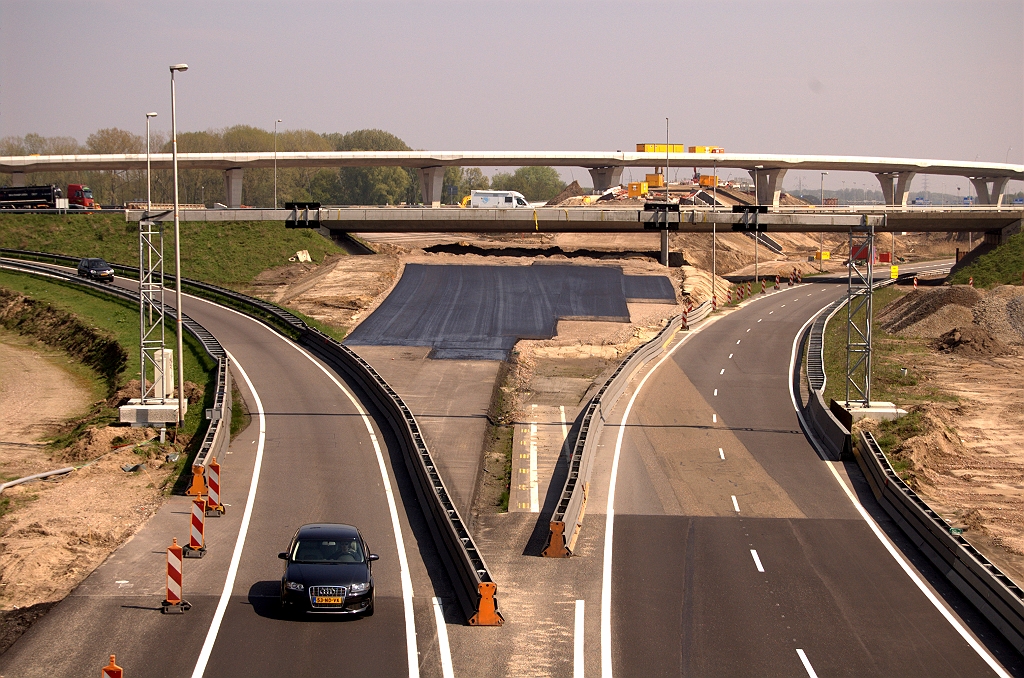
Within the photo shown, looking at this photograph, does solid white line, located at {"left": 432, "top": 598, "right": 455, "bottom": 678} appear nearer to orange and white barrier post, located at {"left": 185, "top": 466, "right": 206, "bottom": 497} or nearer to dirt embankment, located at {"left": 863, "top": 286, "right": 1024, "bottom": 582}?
orange and white barrier post, located at {"left": 185, "top": 466, "right": 206, "bottom": 497}

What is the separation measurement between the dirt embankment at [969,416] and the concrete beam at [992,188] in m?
62.1

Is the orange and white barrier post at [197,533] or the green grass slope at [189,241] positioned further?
the green grass slope at [189,241]

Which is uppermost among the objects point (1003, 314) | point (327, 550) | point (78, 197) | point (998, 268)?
point (78, 197)

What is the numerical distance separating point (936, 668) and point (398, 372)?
3079 centimetres

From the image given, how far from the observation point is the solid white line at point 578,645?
16.8 m

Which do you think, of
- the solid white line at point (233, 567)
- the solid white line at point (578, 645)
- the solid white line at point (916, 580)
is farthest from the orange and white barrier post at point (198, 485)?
the solid white line at point (916, 580)

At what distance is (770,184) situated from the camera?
117188 mm

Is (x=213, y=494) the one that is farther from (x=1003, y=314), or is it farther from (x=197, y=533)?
(x=1003, y=314)

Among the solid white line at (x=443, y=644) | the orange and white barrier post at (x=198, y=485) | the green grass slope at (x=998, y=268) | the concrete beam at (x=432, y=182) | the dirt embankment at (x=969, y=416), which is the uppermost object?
the concrete beam at (x=432, y=182)

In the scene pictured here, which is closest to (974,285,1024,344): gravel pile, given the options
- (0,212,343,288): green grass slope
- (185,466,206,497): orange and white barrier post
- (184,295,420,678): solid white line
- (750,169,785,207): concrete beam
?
(184,295,420,678): solid white line

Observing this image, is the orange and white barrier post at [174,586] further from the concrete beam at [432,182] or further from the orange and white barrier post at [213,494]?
the concrete beam at [432,182]

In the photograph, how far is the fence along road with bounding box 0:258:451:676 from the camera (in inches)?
652

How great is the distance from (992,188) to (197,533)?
12478 centimetres

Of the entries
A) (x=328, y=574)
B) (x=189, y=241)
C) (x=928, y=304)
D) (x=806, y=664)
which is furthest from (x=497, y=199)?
(x=806, y=664)
